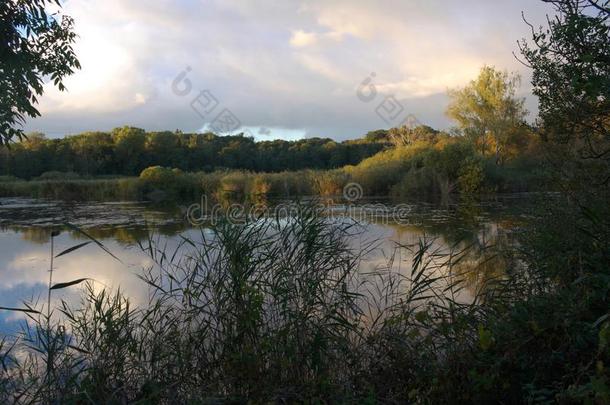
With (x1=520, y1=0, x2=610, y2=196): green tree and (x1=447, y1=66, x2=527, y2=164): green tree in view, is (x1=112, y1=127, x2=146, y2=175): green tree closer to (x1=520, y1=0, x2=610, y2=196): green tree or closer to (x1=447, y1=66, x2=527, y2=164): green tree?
(x1=447, y1=66, x2=527, y2=164): green tree

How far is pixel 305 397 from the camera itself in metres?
3.10

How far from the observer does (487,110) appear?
Answer: 30.6 meters

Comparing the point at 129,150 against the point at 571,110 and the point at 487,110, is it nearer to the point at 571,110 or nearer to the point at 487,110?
the point at 487,110

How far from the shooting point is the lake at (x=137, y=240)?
701 centimetres

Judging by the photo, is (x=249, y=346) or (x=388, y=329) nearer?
(x=249, y=346)

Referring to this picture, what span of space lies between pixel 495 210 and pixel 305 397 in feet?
46.1

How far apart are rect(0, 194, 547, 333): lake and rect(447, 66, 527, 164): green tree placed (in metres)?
13.5

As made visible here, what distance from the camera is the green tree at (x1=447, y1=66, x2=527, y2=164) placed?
1180 inches

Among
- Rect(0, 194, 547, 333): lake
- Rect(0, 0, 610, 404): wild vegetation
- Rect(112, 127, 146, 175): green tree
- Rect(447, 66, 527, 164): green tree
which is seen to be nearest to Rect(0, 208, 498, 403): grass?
Rect(0, 0, 610, 404): wild vegetation

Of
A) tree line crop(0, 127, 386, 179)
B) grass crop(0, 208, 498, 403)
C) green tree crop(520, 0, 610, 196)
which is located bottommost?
grass crop(0, 208, 498, 403)

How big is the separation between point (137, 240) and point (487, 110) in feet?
98.2

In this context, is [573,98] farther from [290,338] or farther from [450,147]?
[450,147]

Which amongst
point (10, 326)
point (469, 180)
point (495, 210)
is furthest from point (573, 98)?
point (469, 180)

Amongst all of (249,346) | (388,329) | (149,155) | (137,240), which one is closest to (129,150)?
(149,155)
